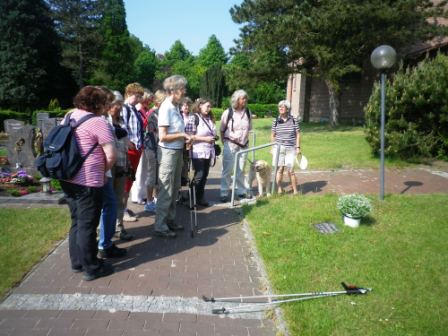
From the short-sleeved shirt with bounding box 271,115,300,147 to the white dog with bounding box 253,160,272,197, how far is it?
504mm

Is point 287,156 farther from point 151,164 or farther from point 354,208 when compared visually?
point 151,164

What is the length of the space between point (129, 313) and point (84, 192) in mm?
1232

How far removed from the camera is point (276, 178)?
23.8 ft

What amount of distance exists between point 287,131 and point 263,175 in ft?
3.07

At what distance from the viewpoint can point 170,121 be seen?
4.72 meters

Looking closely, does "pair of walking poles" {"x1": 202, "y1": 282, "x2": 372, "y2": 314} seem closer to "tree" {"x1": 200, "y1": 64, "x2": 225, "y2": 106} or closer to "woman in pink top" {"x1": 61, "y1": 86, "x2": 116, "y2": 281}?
"woman in pink top" {"x1": 61, "y1": 86, "x2": 116, "y2": 281}

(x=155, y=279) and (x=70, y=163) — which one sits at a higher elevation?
(x=70, y=163)

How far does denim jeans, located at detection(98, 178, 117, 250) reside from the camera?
4.20 m

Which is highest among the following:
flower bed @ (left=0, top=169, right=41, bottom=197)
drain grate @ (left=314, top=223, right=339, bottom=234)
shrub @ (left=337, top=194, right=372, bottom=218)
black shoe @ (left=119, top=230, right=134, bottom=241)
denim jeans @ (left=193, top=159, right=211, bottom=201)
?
denim jeans @ (left=193, top=159, right=211, bottom=201)

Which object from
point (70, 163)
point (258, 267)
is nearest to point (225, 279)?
point (258, 267)

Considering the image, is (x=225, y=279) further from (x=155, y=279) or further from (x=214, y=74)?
(x=214, y=74)

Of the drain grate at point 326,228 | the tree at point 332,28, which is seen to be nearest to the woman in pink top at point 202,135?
the drain grate at point 326,228

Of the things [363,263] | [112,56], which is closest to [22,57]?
[112,56]

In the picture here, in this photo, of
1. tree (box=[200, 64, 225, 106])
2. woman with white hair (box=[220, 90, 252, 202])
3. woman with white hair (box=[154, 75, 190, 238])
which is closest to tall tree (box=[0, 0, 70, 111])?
tree (box=[200, 64, 225, 106])
